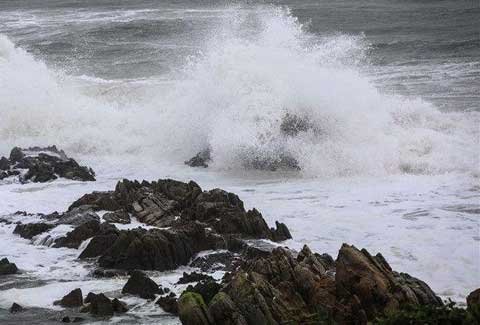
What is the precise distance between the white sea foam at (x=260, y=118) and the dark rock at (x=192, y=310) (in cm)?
1042

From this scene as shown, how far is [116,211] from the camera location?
16.2 m

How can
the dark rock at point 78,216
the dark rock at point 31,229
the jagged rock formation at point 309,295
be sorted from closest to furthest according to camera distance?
1. the jagged rock formation at point 309,295
2. the dark rock at point 31,229
3. the dark rock at point 78,216

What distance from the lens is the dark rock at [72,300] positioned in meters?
11.8

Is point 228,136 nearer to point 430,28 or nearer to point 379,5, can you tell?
point 430,28

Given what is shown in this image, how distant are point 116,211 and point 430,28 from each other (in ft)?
101

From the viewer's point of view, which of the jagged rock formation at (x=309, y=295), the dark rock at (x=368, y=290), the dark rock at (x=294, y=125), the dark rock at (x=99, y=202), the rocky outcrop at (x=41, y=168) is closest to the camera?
the jagged rock formation at (x=309, y=295)

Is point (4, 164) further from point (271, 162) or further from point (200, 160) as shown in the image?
point (271, 162)

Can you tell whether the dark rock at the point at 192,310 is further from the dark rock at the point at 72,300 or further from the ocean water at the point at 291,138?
the dark rock at the point at 72,300

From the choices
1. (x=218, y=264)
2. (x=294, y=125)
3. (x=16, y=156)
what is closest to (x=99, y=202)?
(x=218, y=264)

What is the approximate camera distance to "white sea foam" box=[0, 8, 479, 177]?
2141cm

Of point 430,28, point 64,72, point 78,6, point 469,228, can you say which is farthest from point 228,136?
point 78,6

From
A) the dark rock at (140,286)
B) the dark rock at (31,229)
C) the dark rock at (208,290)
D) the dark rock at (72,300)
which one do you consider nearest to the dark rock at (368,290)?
the dark rock at (208,290)

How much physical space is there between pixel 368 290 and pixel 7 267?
6.21 m

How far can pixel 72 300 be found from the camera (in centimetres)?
1180
